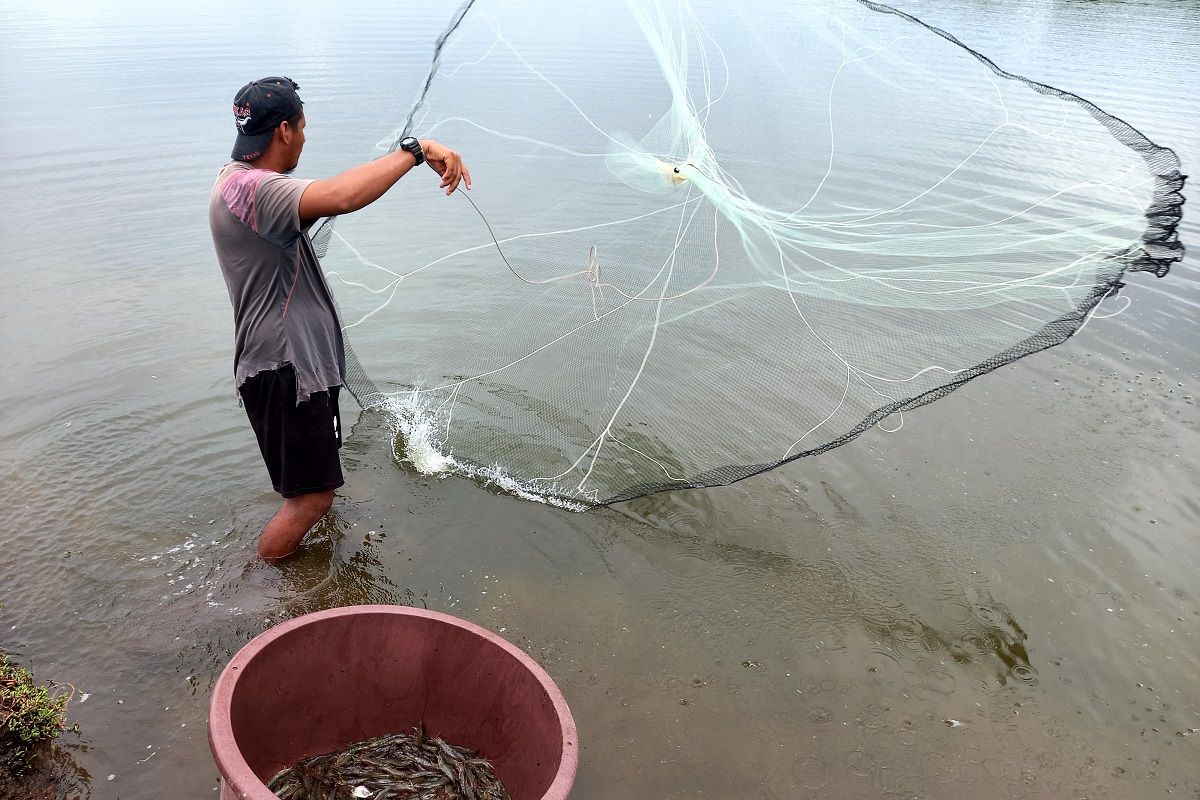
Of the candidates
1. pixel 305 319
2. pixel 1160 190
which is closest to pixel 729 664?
pixel 305 319

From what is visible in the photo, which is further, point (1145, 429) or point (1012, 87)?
point (1145, 429)

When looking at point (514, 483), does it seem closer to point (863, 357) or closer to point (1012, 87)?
point (863, 357)

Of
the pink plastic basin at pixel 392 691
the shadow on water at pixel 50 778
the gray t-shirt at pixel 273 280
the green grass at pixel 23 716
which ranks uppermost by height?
the gray t-shirt at pixel 273 280

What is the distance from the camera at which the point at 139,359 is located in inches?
200

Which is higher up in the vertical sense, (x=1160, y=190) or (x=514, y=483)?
(x=1160, y=190)

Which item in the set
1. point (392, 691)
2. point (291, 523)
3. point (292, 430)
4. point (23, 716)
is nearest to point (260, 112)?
point (292, 430)

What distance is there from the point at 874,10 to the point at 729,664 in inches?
128

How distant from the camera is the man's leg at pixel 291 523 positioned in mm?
3311

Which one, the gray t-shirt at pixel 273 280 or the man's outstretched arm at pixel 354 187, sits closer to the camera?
the man's outstretched arm at pixel 354 187

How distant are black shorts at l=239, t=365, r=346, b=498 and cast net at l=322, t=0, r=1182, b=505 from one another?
1.05 m

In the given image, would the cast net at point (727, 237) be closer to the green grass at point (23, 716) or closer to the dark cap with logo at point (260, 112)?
the dark cap with logo at point (260, 112)

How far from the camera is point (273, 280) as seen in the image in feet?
9.26

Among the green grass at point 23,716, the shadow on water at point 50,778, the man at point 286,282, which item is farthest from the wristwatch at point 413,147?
the shadow on water at point 50,778

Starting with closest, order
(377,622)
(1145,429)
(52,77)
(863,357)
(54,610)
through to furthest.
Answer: (377,622) → (54,610) → (863,357) → (1145,429) → (52,77)
